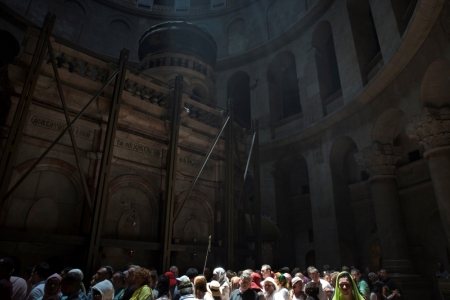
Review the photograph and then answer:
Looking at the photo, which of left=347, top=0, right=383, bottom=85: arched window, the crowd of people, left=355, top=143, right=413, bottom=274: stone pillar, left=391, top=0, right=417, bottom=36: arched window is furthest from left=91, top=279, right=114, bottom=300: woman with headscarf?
left=347, top=0, right=383, bottom=85: arched window

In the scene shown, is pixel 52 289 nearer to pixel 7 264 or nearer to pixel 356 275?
pixel 7 264

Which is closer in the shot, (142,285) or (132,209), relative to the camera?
(142,285)

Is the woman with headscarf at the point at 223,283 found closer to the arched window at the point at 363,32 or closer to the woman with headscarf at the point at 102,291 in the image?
the woman with headscarf at the point at 102,291

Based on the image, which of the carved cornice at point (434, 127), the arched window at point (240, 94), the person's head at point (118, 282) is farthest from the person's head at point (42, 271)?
the arched window at point (240, 94)

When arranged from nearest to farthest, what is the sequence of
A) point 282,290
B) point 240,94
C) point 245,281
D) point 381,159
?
1. point 245,281
2. point 282,290
3. point 381,159
4. point 240,94

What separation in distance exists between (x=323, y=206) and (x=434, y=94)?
24.6ft

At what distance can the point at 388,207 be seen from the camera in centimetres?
1247

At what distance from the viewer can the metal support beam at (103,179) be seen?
6.95 metres

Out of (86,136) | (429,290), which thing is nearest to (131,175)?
(86,136)

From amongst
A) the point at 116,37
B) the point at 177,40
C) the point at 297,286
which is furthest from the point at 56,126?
the point at 116,37

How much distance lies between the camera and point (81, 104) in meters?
8.58

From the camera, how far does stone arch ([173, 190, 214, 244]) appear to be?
9.72 m

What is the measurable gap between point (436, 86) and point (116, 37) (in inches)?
863

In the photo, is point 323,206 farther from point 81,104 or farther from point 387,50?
point 81,104
